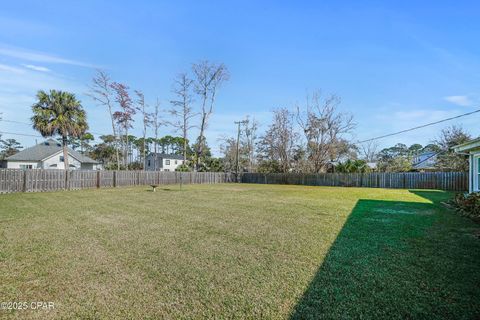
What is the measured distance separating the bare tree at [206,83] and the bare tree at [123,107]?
663 centimetres

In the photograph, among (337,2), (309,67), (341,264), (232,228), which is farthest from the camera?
(309,67)

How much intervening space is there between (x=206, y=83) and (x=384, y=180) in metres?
18.5

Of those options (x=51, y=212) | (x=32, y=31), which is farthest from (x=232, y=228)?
(x=32, y=31)

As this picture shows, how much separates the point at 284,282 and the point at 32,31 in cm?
1171

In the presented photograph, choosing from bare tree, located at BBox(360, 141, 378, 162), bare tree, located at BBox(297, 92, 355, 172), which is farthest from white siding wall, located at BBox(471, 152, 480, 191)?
bare tree, located at BBox(360, 141, 378, 162)

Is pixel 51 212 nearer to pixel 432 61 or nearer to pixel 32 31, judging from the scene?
pixel 32 31

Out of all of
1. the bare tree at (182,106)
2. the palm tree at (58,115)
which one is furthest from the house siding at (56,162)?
the bare tree at (182,106)

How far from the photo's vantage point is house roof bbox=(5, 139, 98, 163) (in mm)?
25391

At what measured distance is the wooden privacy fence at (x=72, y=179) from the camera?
40.3ft

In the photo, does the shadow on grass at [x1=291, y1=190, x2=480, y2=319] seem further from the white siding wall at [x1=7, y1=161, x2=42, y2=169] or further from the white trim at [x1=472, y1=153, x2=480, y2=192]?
the white siding wall at [x1=7, y1=161, x2=42, y2=169]

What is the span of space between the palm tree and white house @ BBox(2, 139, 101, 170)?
10.3 meters

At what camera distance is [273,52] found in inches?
516

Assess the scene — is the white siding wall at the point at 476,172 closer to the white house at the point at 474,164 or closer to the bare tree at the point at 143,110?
the white house at the point at 474,164

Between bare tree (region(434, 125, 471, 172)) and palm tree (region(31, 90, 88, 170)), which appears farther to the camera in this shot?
bare tree (region(434, 125, 471, 172))
